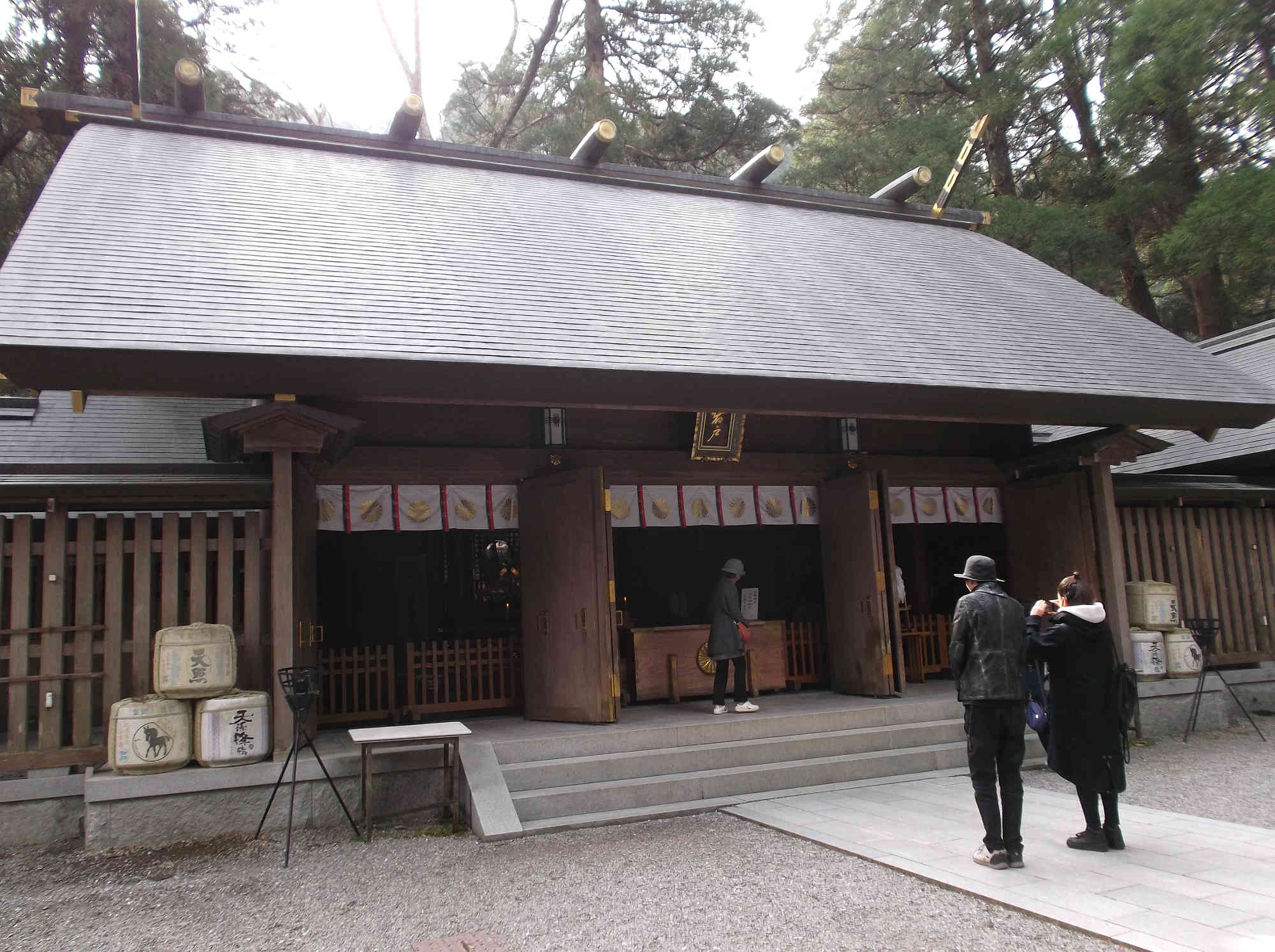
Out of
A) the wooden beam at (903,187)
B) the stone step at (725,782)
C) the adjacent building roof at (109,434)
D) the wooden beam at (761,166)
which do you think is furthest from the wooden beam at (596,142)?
the stone step at (725,782)

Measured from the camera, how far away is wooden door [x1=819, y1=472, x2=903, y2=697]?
8805mm

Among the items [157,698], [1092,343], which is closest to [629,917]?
[157,698]

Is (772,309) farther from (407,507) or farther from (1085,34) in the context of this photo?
(1085,34)

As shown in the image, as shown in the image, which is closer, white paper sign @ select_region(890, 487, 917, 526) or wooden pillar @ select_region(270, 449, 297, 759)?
wooden pillar @ select_region(270, 449, 297, 759)

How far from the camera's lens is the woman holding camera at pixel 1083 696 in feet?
15.7

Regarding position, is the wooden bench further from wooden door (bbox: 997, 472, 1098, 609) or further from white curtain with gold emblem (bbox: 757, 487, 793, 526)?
wooden door (bbox: 997, 472, 1098, 609)

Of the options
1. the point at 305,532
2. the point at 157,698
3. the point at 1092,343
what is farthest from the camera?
the point at 1092,343

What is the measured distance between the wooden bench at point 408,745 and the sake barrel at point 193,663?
0.98 meters

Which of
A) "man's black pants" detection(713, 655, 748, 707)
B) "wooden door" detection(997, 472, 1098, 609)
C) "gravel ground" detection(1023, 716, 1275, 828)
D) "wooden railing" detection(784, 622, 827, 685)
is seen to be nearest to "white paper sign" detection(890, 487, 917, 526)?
"wooden door" detection(997, 472, 1098, 609)

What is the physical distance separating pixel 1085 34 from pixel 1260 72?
384 centimetres

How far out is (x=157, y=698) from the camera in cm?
600

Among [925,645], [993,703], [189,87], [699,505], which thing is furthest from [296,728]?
[925,645]

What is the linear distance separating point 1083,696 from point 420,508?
18.5ft

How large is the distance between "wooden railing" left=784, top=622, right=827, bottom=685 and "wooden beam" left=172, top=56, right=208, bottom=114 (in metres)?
8.86
